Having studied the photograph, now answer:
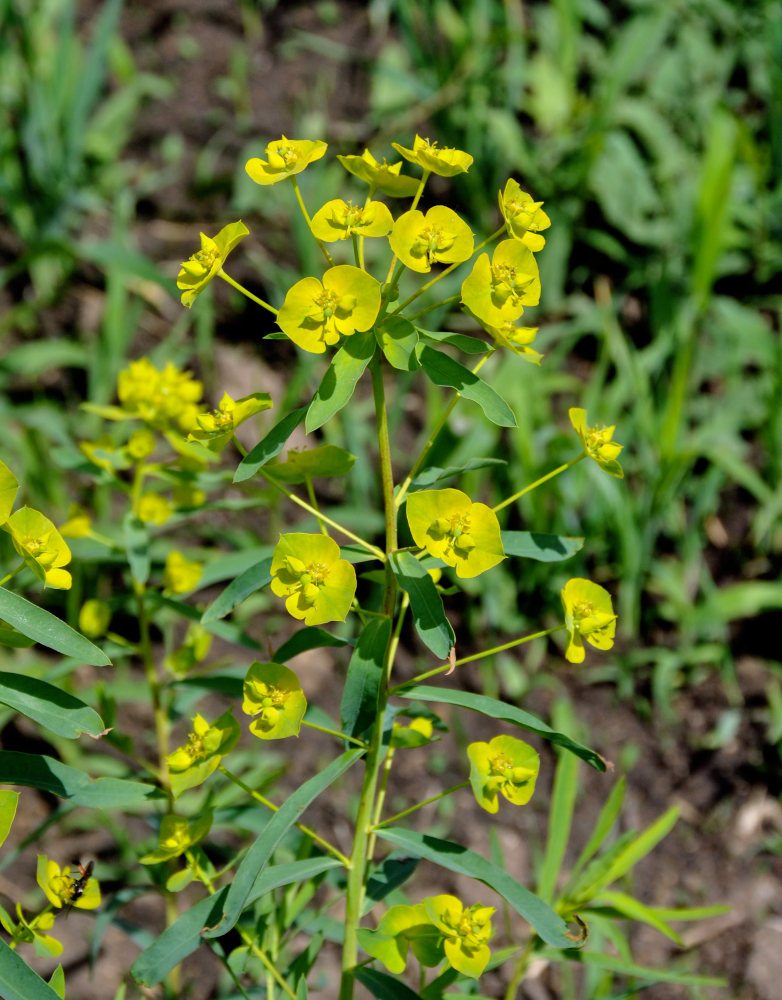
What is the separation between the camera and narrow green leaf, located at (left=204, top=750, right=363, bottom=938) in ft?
3.47

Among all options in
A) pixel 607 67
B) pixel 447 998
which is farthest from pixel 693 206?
pixel 447 998

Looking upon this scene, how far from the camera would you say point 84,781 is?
1.18 meters

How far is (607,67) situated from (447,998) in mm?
3067

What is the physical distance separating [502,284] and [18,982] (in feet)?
3.05

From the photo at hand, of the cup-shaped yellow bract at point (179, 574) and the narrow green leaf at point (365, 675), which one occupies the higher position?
the narrow green leaf at point (365, 675)

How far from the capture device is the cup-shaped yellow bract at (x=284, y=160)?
1103 millimetres

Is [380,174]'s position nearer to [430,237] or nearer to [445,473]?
[430,237]

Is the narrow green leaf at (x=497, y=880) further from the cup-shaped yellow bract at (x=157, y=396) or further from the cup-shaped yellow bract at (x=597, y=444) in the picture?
the cup-shaped yellow bract at (x=157, y=396)

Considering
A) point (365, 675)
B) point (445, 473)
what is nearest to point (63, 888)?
point (365, 675)

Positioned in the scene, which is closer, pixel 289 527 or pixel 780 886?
pixel 780 886

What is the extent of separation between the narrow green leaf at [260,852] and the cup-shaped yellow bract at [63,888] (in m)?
0.20

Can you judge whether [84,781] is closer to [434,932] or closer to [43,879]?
[43,879]

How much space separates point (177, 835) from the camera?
1203mm

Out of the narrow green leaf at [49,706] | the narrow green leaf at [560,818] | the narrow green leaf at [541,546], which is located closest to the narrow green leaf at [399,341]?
the narrow green leaf at [541,546]
